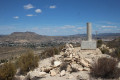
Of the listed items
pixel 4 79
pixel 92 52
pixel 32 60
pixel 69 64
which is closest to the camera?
pixel 4 79

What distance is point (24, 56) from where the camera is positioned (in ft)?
43.3

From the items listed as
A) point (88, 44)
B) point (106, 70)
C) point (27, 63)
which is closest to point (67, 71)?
point (106, 70)

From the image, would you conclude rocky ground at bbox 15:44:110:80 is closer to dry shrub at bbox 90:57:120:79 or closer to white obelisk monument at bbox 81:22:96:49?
dry shrub at bbox 90:57:120:79

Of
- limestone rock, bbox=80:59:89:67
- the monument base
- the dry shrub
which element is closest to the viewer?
the dry shrub

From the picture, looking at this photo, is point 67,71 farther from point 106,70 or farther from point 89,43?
point 89,43

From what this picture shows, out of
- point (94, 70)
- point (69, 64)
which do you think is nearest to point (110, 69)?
point (94, 70)

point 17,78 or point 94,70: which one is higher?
point 94,70

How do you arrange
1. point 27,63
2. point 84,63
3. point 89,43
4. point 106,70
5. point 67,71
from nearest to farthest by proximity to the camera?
point 106,70 → point 67,71 → point 84,63 → point 27,63 → point 89,43

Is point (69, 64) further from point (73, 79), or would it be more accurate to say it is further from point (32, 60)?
point (32, 60)

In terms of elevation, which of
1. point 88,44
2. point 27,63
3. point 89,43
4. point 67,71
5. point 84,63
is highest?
point 89,43

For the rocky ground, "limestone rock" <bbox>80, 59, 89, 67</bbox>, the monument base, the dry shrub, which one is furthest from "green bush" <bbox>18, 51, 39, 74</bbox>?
the monument base

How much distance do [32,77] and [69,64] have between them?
3.16m

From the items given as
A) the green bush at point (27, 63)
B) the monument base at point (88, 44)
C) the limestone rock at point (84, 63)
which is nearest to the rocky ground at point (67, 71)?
the limestone rock at point (84, 63)

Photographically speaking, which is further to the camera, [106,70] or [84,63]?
[84,63]
